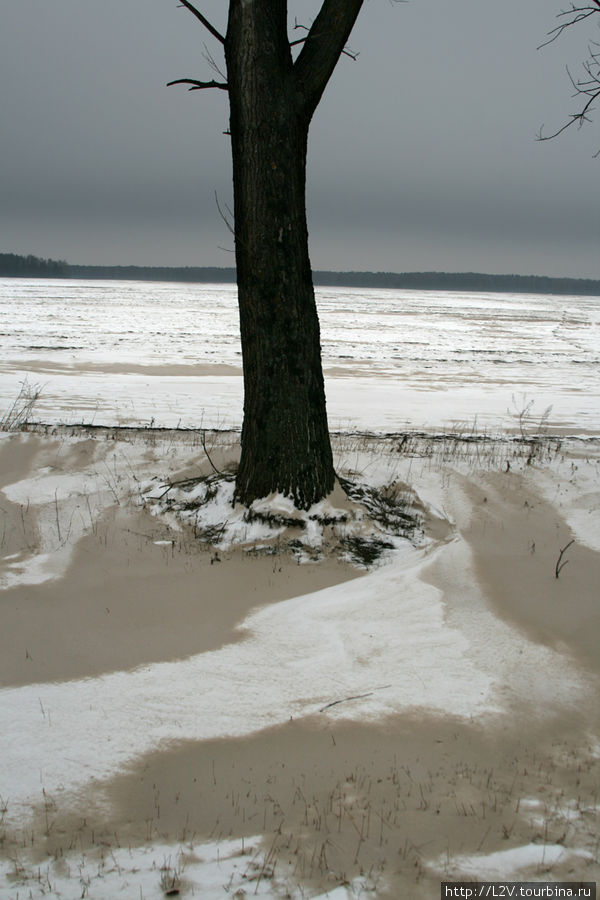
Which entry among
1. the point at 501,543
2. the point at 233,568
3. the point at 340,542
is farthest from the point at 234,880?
the point at 501,543

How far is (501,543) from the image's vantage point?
5328mm

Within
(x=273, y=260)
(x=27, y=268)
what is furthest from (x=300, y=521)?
(x=27, y=268)

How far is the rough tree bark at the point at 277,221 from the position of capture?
15.4 ft

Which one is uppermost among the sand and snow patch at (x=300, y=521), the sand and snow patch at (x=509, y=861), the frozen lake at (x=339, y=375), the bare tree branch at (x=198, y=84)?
the bare tree branch at (x=198, y=84)

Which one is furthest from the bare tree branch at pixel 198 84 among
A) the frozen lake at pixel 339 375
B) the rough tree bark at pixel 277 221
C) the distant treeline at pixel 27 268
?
the distant treeline at pixel 27 268

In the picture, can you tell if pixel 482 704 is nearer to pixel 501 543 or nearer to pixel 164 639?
pixel 164 639

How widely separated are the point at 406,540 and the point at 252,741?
8.22 ft

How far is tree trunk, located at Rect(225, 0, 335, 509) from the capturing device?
4.70m

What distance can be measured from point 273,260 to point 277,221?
11.1 inches

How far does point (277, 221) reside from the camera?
4.76 m

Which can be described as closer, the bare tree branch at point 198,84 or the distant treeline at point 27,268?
the bare tree branch at point 198,84

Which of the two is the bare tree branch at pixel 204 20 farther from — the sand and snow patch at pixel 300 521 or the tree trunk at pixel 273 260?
the sand and snow patch at pixel 300 521

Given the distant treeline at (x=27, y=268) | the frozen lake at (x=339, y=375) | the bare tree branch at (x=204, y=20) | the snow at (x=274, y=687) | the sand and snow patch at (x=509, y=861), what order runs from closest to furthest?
the sand and snow patch at (x=509, y=861), the snow at (x=274, y=687), the bare tree branch at (x=204, y=20), the frozen lake at (x=339, y=375), the distant treeline at (x=27, y=268)

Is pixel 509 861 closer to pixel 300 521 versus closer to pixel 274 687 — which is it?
pixel 274 687
